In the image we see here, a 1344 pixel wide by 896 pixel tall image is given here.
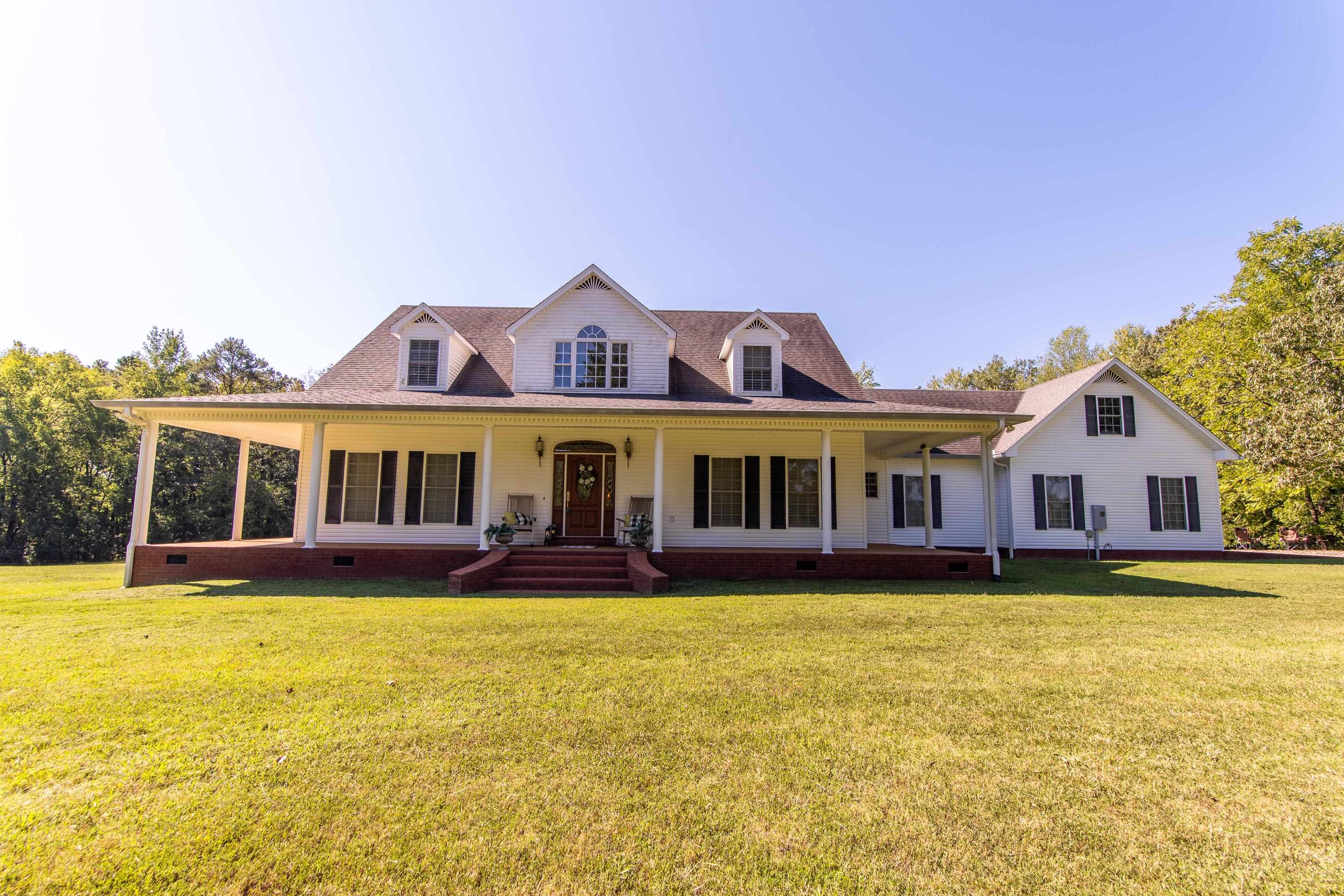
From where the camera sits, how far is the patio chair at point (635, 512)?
12828mm

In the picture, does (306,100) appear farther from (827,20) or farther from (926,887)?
(926,887)

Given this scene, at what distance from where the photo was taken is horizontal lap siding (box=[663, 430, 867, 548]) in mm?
13359

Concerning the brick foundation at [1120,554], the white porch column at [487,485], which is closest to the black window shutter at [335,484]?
the white porch column at [487,485]

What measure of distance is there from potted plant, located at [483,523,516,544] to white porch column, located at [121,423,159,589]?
18.5ft

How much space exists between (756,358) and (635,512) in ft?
14.6

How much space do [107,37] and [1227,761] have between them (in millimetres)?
13275

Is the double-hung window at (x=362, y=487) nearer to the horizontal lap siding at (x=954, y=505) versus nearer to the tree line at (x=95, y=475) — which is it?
the tree line at (x=95, y=475)

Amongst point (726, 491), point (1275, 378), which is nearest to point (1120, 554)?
point (1275, 378)

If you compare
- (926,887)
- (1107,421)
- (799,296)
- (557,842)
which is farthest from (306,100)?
(1107,421)

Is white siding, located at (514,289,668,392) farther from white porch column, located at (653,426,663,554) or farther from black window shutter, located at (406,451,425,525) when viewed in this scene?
black window shutter, located at (406,451,425,525)

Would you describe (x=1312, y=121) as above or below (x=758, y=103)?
above

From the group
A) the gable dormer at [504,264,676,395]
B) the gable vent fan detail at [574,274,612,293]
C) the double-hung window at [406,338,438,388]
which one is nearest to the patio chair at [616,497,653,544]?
the gable dormer at [504,264,676,395]

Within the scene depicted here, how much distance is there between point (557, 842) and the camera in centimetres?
249

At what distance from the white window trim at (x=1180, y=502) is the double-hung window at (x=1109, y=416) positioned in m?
1.76
